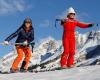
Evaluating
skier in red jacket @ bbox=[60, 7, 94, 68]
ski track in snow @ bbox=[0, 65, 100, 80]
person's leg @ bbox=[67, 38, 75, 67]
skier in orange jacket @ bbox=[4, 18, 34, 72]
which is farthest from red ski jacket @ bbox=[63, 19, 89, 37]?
ski track in snow @ bbox=[0, 65, 100, 80]

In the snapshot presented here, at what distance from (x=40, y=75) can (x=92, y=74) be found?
8.69 feet

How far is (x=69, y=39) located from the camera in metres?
21.8

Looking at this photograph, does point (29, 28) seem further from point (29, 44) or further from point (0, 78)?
point (0, 78)

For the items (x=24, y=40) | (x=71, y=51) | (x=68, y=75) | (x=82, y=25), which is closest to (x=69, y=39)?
(x=71, y=51)

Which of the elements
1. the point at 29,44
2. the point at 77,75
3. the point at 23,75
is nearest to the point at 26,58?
the point at 29,44

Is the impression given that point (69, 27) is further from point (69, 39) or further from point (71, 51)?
point (71, 51)

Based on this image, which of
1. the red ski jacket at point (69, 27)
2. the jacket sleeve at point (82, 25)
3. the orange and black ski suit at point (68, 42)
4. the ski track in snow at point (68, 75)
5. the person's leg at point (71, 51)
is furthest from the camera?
the jacket sleeve at point (82, 25)

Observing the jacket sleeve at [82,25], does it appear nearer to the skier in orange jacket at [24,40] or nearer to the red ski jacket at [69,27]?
the red ski jacket at [69,27]

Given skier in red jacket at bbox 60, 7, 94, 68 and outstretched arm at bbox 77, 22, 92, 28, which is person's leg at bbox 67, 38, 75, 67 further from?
outstretched arm at bbox 77, 22, 92, 28

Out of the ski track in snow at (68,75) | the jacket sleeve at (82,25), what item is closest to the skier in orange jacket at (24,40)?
the jacket sleeve at (82,25)

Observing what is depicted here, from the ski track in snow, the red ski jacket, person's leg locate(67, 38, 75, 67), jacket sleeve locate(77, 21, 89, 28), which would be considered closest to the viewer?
the ski track in snow

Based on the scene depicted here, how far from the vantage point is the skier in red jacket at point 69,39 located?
2166 centimetres

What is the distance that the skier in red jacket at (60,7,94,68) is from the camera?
21.7 m

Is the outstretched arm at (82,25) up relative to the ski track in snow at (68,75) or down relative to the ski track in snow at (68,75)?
up
